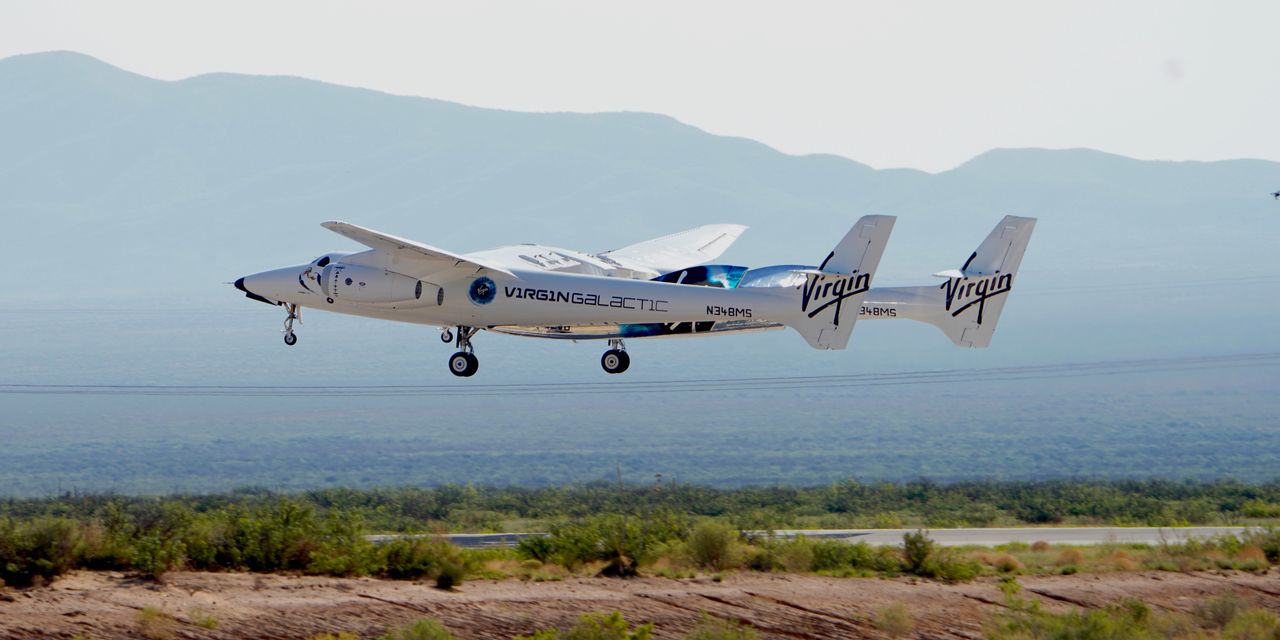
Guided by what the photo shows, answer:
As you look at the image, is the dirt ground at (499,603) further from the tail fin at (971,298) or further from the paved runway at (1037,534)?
the paved runway at (1037,534)

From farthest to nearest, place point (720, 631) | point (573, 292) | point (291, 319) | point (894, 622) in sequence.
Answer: point (291, 319), point (573, 292), point (894, 622), point (720, 631)

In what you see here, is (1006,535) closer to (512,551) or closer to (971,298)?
(971,298)

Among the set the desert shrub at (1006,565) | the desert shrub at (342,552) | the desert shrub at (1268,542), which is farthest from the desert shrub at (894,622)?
the desert shrub at (1268,542)

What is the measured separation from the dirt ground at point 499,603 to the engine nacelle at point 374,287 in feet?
22.8

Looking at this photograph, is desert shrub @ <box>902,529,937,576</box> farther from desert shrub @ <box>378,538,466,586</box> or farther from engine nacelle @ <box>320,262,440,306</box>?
engine nacelle @ <box>320,262,440,306</box>

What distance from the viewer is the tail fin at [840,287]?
3288cm

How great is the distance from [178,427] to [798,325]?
122 meters

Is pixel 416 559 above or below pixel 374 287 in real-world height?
below

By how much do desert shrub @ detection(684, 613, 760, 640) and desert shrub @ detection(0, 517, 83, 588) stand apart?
12378 millimetres

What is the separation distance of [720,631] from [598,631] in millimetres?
2301

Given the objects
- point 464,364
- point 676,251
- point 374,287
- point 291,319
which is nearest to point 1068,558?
point 676,251

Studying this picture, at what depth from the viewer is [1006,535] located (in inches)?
2015

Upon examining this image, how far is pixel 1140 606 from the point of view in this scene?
3180cm

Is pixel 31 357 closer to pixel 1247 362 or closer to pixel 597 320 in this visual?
pixel 1247 362
